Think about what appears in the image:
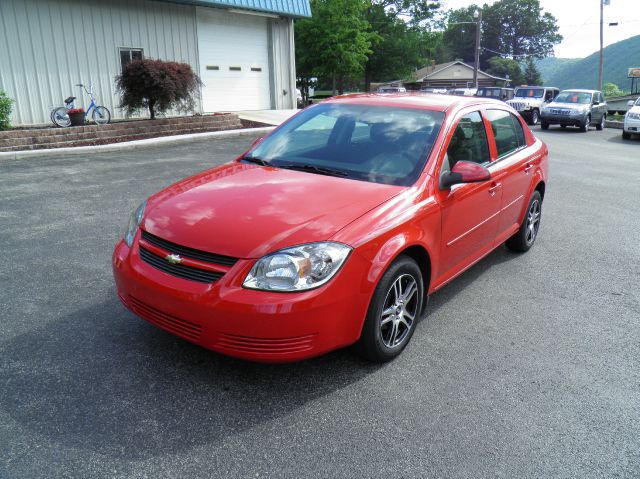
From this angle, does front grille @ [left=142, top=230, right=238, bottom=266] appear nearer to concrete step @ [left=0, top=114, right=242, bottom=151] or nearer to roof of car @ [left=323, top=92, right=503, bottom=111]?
roof of car @ [left=323, top=92, right=503, bottom=111]

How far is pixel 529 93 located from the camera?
27297 millimetres

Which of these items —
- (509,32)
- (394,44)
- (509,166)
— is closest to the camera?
(509,166)

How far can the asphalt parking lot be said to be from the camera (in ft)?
8.38

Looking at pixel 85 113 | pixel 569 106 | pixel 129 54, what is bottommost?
pixel 569 106

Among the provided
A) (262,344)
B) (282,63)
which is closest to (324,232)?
(262,344)

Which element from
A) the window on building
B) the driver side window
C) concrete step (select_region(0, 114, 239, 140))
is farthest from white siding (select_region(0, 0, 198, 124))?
the driver side window

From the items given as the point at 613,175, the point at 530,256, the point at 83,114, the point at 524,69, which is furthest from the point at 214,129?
the point at 524,69

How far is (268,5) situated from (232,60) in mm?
2213

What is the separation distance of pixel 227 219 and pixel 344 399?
1.25m

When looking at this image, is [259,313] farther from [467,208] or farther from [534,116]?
[534,116]

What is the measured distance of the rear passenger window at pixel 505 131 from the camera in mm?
4844

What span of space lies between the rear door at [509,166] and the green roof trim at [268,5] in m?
13.5

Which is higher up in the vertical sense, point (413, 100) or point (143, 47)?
point (143, 47)

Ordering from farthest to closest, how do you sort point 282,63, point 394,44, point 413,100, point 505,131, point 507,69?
point 507,69, point 394,44, point 282,63, point 505,131, point 413,100
